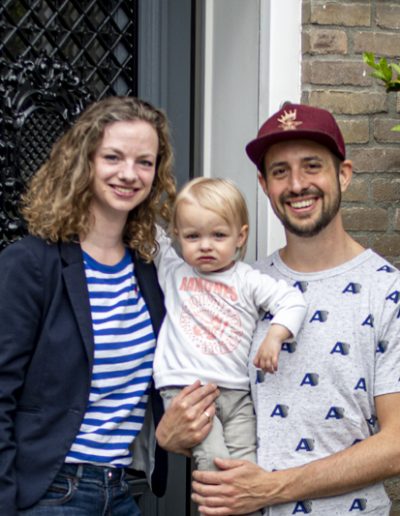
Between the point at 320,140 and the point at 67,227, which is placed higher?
the point at 320,140

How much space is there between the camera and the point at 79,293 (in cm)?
259

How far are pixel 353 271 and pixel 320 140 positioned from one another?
38 centimetres

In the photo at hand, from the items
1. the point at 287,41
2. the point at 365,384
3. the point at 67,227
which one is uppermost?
the point at 287,41

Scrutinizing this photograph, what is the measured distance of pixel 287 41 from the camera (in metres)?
3.48

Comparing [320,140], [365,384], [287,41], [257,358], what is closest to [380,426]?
[365,384]

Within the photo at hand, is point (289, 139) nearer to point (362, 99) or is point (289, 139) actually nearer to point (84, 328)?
point (84, 328)

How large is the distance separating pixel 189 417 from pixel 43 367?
0.43 meters

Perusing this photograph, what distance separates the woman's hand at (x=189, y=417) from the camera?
2.66 meters

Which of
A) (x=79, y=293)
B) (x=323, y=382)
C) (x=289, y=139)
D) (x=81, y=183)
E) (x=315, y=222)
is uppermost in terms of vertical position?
(x=289, y=139)

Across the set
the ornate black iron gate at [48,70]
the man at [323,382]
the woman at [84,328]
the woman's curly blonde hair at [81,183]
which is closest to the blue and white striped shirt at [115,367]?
the woman at [84,328]

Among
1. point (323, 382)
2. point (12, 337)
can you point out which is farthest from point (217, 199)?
point (12, 337)

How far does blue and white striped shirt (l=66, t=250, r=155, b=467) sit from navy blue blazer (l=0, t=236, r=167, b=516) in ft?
0.15

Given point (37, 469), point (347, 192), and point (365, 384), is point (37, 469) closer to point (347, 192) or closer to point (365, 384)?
point (365, 384)

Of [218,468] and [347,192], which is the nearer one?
[218,468]
